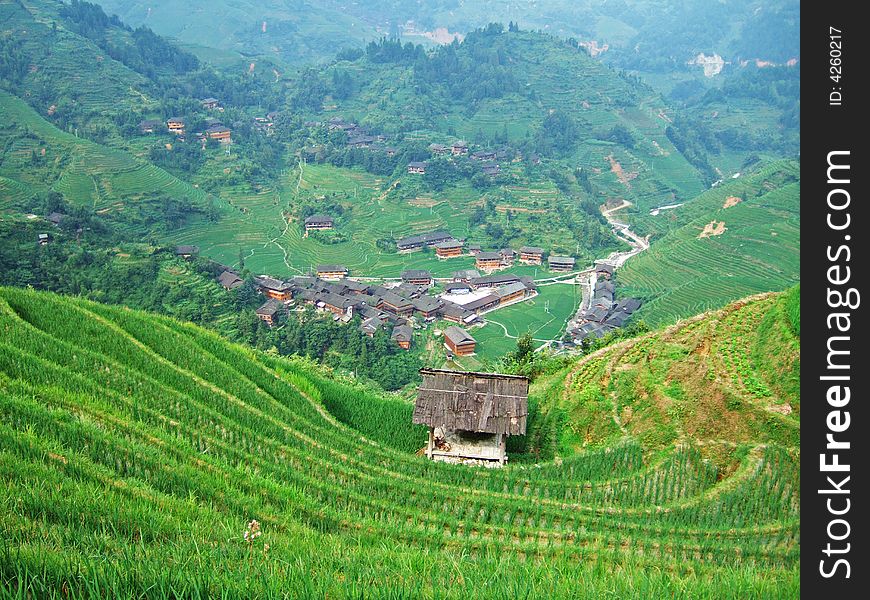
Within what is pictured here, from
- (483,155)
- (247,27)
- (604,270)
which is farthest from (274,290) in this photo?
(247,27)

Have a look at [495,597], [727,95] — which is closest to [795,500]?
[495,597]

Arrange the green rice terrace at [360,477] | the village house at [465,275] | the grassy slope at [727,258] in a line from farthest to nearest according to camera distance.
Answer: the village house at [465,275], the grassy slope at [727,258], the green rice terrace at [360,477]

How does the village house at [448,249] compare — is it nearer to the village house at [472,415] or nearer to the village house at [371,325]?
the village house at [371,325]

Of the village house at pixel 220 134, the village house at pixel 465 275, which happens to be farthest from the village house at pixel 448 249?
the village house at pixel 220 134

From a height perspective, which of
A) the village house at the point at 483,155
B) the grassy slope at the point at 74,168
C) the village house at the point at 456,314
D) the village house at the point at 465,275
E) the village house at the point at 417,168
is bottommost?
the village house at the point at 456,314
